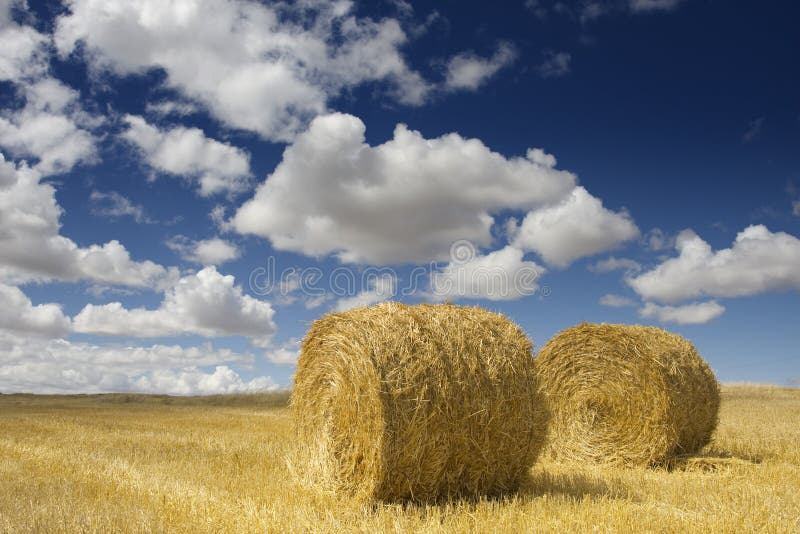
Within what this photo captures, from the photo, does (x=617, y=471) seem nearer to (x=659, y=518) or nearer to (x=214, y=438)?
(x=659, y=518)

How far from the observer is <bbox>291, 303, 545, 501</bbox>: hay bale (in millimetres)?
6609

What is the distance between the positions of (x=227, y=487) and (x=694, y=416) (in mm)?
7415

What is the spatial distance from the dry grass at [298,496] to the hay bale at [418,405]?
31 centimetres

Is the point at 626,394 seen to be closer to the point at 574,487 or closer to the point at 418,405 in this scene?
the point at 574,487

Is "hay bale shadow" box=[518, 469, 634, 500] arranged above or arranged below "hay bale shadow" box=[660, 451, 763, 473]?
below

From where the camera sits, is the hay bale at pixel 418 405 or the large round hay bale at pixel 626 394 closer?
the hay bale at pixel 418 405

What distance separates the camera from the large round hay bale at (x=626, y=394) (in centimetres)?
977

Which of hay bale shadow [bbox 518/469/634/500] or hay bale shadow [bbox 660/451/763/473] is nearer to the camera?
hay bale shadow [bbox 518/469/634/500]

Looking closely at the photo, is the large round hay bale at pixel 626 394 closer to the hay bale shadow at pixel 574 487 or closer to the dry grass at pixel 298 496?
the dry grass at pixel 298 496

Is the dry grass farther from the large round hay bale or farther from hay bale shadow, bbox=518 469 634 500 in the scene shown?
the large round hay bale

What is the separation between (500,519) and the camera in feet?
18.9

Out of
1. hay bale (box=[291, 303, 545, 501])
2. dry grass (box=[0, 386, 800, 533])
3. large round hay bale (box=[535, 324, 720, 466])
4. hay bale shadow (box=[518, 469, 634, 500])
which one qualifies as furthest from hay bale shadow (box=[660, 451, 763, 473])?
hay bale (box=[291, 303, 545, 501])

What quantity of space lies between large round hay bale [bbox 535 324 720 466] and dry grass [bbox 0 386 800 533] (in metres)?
0.42

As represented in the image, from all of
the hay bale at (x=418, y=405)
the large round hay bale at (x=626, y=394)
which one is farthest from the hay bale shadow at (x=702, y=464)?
the hay bale at (x=418, y=405)
